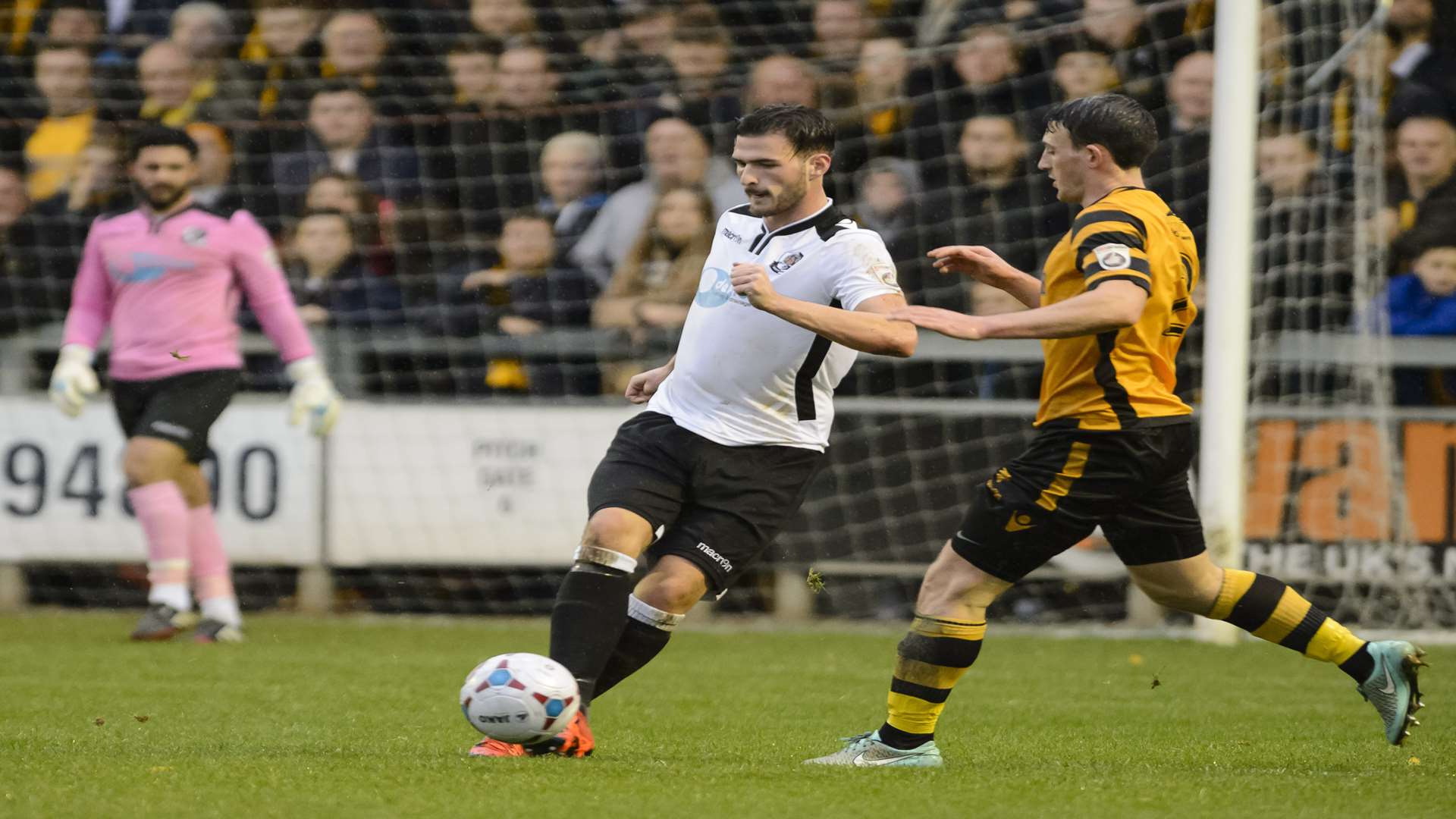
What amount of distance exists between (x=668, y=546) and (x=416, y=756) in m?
0.83

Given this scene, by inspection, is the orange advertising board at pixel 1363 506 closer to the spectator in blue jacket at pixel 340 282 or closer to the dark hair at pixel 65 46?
the spectator in blue jacket at pixel 340 282

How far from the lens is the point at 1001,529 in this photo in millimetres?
4684

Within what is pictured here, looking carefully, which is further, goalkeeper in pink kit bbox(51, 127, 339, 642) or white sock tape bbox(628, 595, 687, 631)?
goalkeeper in pink kit bbox(51, 127, 339, 642)

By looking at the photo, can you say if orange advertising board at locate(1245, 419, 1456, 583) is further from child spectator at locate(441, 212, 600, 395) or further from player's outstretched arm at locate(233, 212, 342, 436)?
player's outstretched arm at locate(233, 212, 342, 436)

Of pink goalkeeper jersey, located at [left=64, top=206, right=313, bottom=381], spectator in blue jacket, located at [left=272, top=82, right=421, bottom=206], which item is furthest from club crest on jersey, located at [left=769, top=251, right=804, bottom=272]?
spectator in blue jacket, located at [left=272, top=82, right=421, bottom=206]

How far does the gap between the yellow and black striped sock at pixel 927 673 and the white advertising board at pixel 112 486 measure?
540cm

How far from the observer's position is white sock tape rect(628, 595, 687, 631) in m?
4.86

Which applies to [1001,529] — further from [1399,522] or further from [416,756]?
[1399,522]

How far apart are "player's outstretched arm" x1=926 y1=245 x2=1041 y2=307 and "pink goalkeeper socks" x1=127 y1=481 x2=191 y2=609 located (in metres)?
4.32

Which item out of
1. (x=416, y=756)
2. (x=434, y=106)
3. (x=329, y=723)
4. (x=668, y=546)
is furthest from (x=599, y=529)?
(x=434, y=106)

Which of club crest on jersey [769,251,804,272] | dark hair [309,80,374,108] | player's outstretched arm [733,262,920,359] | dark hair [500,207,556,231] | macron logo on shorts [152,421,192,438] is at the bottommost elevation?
macron logo on shorts [152,421,192,438]

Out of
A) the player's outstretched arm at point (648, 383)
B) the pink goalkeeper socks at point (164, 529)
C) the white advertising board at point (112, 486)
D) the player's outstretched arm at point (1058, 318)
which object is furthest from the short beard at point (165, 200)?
the player's outstretched arm at point (1058, 318)

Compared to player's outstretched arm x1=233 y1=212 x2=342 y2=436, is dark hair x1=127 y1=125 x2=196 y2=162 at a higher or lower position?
higher

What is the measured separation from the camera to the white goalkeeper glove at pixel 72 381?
8211 millimetres
